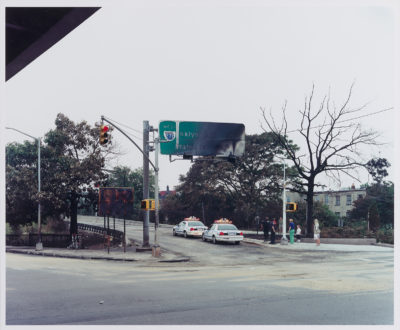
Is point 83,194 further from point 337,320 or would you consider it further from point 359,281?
point 337,320

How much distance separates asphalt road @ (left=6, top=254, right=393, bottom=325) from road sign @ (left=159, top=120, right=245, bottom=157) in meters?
15.7

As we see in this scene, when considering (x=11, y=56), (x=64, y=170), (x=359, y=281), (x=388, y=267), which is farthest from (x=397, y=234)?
(x=64, y=170)

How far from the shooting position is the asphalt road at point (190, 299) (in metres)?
8.93

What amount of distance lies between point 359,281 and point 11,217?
26295mm

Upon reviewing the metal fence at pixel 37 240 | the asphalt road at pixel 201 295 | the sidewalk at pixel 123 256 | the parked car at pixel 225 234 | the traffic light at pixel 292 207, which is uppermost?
the traffic light at pixel 292 207

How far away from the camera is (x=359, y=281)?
1384cm

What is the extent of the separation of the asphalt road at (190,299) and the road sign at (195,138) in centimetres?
1569

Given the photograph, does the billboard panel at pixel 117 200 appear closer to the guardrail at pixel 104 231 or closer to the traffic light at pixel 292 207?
the guardrail at pixel 104 231

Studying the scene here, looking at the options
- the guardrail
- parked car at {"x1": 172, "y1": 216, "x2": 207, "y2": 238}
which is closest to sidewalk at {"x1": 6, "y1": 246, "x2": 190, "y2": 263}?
the guardrail

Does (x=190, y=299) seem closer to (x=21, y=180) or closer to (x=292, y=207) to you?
(x=292, y=207)

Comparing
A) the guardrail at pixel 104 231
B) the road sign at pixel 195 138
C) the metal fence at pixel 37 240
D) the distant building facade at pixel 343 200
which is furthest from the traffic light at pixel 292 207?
the distant building facade at pixel 343 200

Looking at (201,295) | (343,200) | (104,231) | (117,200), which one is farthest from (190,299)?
(343,200)

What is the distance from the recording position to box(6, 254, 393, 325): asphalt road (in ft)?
29.3

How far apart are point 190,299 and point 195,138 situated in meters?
21.0
